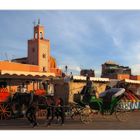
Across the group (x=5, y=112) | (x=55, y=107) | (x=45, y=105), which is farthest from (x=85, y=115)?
(x=5, y=112)

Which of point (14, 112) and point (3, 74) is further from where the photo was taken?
point (3, 74)

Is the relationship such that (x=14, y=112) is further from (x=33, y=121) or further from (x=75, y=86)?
(x=75, y=86)

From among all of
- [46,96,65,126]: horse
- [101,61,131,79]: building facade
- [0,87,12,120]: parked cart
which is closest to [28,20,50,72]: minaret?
[101,61,131,79]: building facade

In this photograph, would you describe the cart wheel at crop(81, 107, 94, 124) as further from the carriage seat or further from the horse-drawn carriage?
the carriage seat

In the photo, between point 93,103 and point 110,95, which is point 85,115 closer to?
point 93,103

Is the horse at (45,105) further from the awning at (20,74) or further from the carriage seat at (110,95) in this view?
the awning at (20,74)

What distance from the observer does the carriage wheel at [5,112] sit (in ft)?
51.4

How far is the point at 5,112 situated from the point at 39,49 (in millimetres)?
32388

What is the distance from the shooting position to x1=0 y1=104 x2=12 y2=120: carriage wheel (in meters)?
15.7

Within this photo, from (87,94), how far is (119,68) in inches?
1839

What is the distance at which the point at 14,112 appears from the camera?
52.1 ft

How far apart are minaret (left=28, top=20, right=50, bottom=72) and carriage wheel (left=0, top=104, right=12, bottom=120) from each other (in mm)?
31244
